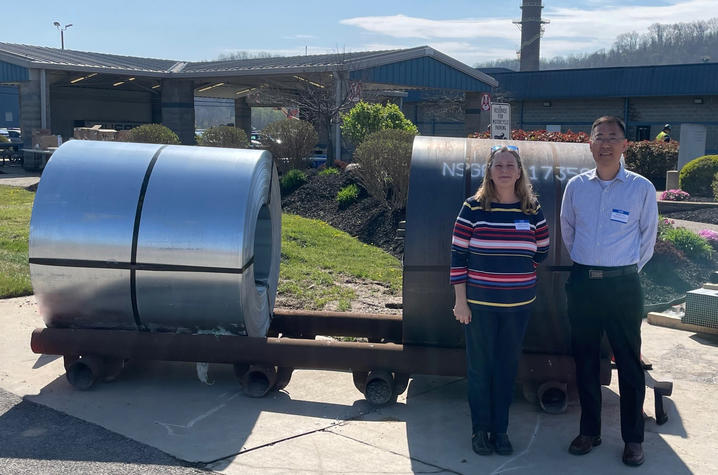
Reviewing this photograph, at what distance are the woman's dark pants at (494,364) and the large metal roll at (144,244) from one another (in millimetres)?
1831

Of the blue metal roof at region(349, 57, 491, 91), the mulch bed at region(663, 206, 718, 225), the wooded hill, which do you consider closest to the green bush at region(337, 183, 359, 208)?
the mulch bed at region(663, 206, 718, 225)

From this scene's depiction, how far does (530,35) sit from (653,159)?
1873 inches

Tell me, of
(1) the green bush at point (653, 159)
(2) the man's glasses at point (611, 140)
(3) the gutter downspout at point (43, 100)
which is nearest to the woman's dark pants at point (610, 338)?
(2) the man's glasses at point (611, 140)

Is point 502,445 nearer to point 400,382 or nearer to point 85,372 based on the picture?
point 400,382

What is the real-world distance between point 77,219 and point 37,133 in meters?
25.4


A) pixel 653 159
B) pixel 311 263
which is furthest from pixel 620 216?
pixel 653 159

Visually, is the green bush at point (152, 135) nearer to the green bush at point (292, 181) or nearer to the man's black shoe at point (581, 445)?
the green bush at point (292, 181)

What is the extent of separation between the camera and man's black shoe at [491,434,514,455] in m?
Answer: 4.58

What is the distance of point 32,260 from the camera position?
5551 mm

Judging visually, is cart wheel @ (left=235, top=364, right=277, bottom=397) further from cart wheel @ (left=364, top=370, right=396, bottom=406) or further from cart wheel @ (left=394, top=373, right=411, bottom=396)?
cart wheel @ (left=394, top=373, right=411, bottom=396)

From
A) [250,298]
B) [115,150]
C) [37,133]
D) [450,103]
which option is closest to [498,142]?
[250,298]

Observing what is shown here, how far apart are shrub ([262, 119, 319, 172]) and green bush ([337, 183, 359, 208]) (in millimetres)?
5186

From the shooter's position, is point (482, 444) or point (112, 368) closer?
point (482, 444)

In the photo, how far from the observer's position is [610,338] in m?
4.55
